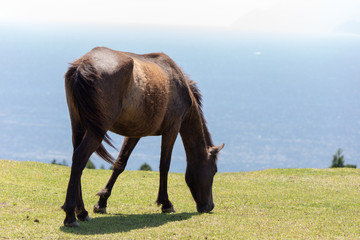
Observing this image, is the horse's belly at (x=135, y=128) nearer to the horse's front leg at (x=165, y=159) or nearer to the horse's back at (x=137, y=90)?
the horse's back at (x=137, y=90)

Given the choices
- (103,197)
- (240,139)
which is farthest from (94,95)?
(240,139)

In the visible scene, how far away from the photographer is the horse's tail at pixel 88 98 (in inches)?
340

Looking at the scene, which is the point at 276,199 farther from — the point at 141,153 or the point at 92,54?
the point at 141,153

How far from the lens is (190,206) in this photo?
488 inches

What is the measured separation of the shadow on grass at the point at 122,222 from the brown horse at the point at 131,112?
25 centimetres

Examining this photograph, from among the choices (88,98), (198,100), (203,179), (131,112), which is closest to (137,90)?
(131,112)

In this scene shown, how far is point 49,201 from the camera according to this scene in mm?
12008

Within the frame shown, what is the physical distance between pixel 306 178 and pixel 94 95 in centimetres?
1096

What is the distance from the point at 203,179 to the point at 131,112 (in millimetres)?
2847

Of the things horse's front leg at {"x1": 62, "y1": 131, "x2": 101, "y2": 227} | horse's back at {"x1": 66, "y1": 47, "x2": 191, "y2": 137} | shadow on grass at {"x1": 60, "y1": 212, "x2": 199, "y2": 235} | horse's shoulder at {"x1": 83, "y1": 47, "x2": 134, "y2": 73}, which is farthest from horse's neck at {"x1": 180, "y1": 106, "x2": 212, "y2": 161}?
horse's front leg at {"x1": 62, "y1": 131, "x2": 101, "y2": 227}

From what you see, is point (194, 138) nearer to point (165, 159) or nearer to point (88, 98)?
point (165, 159)

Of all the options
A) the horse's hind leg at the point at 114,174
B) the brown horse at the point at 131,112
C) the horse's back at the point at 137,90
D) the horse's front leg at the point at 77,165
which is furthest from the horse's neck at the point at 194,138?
the horse's front leg at the point at 77,165

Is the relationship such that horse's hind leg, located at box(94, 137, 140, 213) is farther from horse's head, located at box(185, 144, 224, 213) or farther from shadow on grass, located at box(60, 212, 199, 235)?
horse's head, located at box(185, 144, 224, 213)

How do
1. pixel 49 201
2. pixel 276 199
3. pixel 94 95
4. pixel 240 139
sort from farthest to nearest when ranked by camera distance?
pixel 240 139 → pixel 276 199 → pixel 49 201 → pixel 94 95
